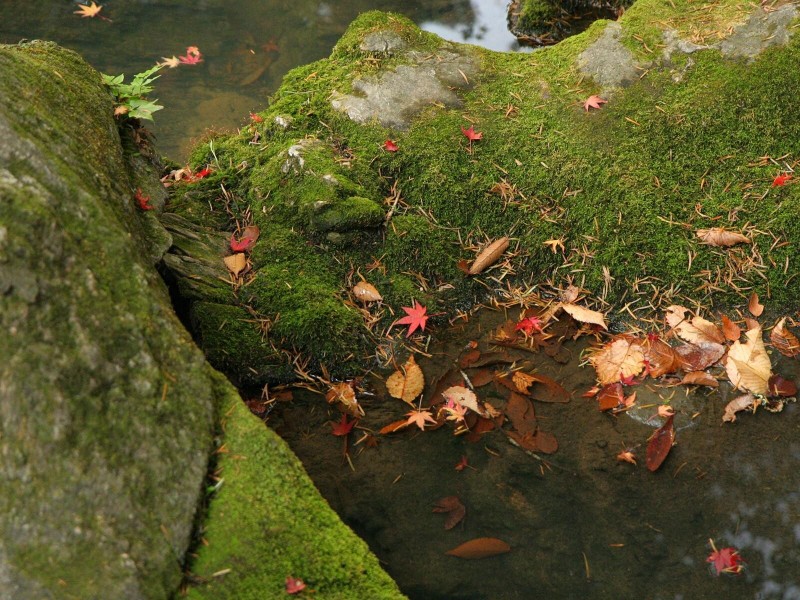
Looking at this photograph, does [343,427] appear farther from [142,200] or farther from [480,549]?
[142,200]

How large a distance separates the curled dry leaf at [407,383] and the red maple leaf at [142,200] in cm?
139

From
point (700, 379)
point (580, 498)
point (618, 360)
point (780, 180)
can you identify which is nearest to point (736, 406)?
point (700, 379)

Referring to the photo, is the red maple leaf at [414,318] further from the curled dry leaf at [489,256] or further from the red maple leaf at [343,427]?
the red maple leaf at [343,427]

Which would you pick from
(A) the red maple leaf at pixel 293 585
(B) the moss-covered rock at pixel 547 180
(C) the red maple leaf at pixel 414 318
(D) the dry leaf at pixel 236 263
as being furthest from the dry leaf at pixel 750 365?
(D) the dry leaf at pixel 236 263

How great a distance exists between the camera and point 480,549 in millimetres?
2744

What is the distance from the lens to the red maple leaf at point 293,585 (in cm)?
220

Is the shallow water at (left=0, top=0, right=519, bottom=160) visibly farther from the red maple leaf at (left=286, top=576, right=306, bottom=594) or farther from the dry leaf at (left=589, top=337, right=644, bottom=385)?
the red maple leaf at (left=286, top=576, right=306, bottom=594)

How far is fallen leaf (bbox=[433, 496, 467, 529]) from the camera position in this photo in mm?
2818

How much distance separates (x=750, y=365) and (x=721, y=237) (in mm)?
705

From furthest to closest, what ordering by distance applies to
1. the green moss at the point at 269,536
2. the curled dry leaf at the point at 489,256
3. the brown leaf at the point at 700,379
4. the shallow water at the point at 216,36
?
1. the shallow water at the point at 216,36
2. the curled dry leaf at the point at 489,256
3. the brown leaf at the point at 700,379
4. the green moss at the point at 269,536

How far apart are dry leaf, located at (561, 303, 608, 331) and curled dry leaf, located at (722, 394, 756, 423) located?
26.7 inches

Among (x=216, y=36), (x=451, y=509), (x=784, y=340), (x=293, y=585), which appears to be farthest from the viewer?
(x=216, y=36)

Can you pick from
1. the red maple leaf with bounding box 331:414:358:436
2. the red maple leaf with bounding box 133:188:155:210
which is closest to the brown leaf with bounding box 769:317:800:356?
the red maple leaf with bounding box 331:414:358:436

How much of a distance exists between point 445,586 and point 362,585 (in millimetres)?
479
